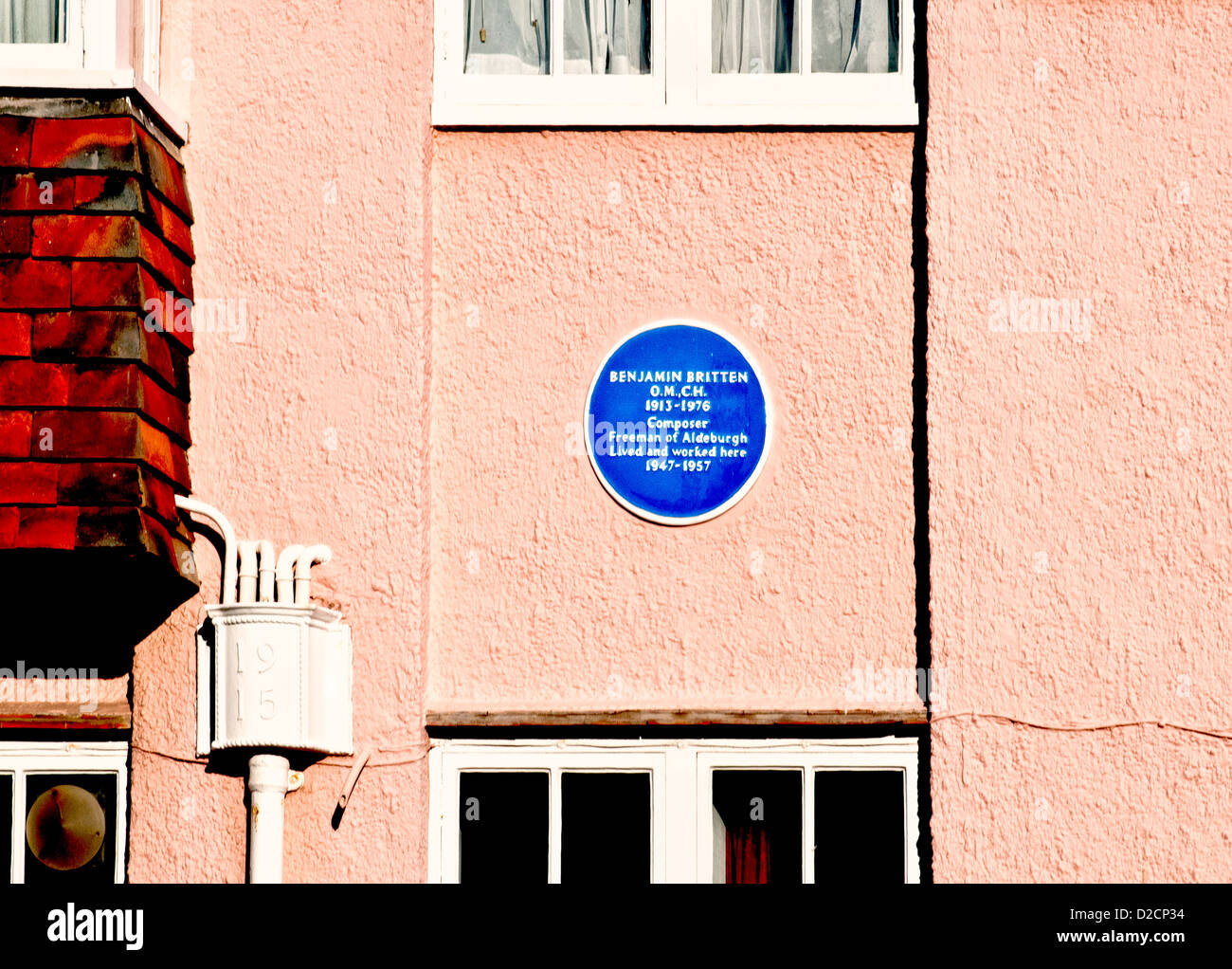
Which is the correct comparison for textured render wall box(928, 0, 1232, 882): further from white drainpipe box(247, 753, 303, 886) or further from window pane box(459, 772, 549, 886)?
white drainpipe box(247, 753, 303, 886)

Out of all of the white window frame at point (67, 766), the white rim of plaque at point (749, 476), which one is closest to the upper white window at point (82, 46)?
the white rim of plaque at point (749, 476)

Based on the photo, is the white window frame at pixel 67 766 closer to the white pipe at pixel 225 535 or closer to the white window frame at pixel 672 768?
the white pipe at pixel 225 535

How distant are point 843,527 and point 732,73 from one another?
6.37 feet

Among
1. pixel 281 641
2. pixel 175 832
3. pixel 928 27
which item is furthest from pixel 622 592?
pixel 928 27

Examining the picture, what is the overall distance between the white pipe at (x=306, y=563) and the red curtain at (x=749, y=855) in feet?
6.16

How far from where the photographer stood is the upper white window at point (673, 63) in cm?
755

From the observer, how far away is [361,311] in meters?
7.34

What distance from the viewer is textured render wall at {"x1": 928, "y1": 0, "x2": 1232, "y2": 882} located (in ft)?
22.9

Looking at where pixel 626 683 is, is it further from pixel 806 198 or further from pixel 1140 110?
pixel 1140 110

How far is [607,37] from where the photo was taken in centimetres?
776

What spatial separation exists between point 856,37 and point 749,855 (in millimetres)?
3366

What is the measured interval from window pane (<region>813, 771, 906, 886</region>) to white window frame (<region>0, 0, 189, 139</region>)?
367cm

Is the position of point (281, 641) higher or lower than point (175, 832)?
higher

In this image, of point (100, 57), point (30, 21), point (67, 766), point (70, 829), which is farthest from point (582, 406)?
point (30, 21)
